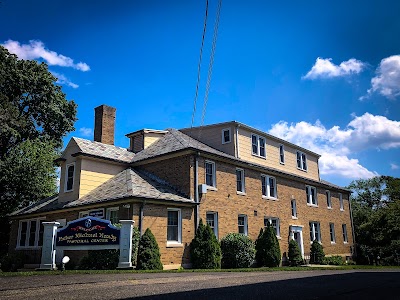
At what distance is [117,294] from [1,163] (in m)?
26.5

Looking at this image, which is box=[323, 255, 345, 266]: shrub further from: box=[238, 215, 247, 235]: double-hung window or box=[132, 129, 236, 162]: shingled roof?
box=[132, 129, 236, 162]: shingled roof

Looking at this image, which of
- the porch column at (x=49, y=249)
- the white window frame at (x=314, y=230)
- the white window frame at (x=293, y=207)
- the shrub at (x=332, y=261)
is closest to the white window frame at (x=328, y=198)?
the white window frame at (x=314, y=230)

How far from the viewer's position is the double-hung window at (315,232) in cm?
3042

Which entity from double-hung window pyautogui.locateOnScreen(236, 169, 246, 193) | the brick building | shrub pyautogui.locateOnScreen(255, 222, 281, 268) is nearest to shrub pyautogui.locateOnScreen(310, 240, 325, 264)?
the brick building

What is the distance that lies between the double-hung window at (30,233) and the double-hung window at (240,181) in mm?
13426

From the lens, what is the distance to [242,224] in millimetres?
23688

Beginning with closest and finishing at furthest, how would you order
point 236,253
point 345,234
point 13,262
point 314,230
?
point 236,253
point 13,262
point 314,230
point 345,234

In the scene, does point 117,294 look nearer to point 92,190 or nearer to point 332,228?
point 92,190

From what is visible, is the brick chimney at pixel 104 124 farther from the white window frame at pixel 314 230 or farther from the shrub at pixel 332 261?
the shrub at pixel 332 261

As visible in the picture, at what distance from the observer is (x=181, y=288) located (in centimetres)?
909

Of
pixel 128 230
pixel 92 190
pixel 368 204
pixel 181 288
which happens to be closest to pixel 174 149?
pixel 92 190

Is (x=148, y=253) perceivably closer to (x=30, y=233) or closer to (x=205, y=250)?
(x=205, y=250)

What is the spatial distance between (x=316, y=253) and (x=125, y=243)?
1780 cm

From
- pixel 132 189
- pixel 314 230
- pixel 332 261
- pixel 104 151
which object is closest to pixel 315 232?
pixel 314 230
